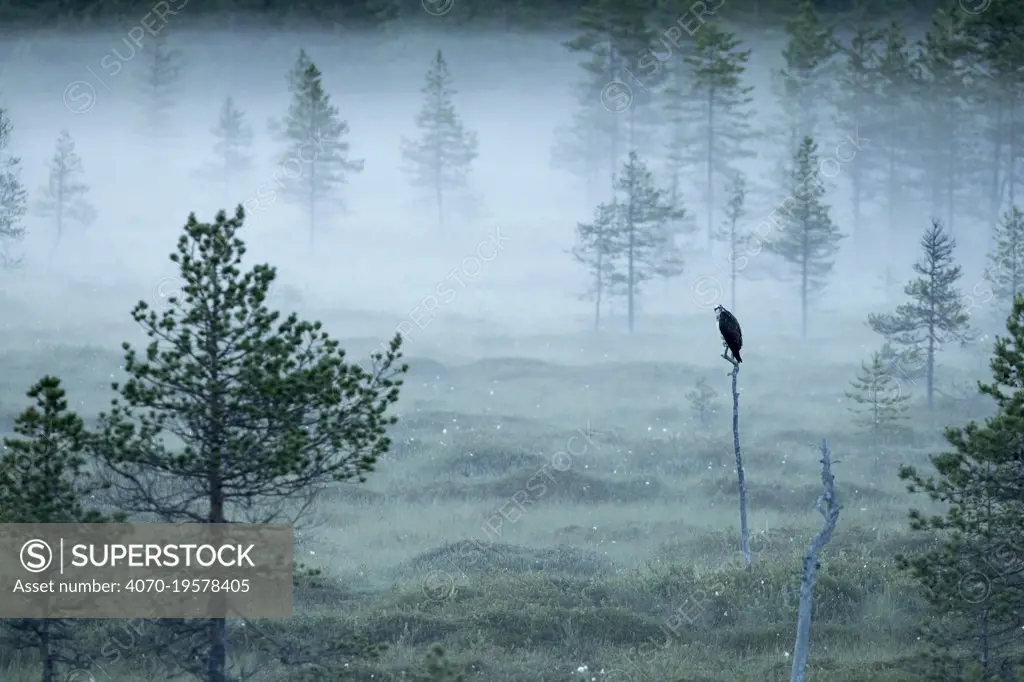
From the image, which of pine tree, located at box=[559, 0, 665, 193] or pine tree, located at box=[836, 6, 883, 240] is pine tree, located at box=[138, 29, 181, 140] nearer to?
pine tree, located at box=[559, 0, 665, 193]

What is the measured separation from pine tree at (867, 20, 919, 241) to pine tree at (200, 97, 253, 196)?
4768cm

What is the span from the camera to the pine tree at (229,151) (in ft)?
284

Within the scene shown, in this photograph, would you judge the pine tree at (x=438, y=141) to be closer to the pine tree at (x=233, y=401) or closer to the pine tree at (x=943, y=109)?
the pine tree at (x=943, y=109)

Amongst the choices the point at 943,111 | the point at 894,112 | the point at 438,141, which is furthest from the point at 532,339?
the point at 943,111

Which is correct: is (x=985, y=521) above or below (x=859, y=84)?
below

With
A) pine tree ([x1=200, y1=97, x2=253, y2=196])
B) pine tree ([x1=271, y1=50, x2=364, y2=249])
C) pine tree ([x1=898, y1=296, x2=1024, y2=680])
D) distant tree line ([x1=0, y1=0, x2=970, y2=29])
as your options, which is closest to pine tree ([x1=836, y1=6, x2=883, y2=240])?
distant tree line ([x1=0, y1=0, x2=970, y2=29])

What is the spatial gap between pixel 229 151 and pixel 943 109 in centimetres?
5531

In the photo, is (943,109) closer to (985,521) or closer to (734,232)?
(734,232)

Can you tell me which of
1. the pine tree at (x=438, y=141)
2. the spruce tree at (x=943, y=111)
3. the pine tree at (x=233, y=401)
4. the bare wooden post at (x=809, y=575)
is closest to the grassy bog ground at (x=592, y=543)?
the pine tree at (x=233, y=401)

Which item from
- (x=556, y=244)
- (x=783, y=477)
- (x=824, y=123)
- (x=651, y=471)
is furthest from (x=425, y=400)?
(x=824, y=123)

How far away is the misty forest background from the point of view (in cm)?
1298

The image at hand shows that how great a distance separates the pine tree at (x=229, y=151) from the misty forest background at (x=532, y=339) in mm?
510

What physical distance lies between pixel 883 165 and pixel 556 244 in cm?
2599

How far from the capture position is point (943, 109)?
80.6 meters
